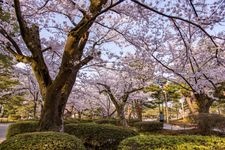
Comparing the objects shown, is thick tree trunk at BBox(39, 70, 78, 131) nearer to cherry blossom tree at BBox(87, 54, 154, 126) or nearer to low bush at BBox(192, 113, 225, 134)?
cherry blossom tree at BBox(87, 54, 154, 126)

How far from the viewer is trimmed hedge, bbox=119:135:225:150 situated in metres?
6.15

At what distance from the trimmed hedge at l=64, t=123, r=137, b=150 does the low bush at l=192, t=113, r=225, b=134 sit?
4.41m

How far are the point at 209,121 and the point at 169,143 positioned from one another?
6226 millimetres

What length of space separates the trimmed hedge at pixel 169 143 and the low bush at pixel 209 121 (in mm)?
4450

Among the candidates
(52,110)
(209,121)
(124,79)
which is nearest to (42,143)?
(52,110)

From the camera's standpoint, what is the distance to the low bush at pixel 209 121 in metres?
12.0

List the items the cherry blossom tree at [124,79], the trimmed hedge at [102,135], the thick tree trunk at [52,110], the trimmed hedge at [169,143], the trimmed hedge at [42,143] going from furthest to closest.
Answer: the cherry blossom tree at [124,79] < the trimmed hedge at [102,135] < the thick tree trunk at [52,110] < the trimmed hedge at [169,143] < the trimmed hedge at [42,143]

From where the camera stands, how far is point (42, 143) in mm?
5160

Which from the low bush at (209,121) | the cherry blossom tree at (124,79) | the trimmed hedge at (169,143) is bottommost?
the trimmed hedge at (169,143)

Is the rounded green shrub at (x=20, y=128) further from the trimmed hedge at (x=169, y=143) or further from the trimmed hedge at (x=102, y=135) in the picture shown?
the trimmed hedge at (x=169, y=143)

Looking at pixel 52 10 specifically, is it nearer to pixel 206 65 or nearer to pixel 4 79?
pixel 206 65

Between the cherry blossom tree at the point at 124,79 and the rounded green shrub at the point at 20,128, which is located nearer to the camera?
the rounded green shrub at the point at 20,128

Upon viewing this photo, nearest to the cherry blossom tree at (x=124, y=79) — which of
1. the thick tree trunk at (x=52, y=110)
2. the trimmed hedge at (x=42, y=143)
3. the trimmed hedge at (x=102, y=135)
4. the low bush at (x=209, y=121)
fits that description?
the low bush at (x=209, y=121)

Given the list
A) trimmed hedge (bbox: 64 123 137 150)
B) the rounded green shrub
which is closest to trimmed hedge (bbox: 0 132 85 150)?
trimmed hedge (bbox: 64 123 137 150)
